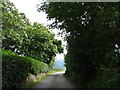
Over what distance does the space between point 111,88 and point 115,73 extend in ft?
4.12

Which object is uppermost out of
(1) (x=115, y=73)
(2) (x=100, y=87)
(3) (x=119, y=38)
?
(3) (x=119, y=38)

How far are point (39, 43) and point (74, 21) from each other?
16.4 metres

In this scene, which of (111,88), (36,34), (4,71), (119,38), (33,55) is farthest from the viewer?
(33,55)

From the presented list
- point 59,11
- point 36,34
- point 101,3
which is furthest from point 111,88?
point 36,34

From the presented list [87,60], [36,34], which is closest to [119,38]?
[87,60]

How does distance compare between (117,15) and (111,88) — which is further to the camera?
(117,15)

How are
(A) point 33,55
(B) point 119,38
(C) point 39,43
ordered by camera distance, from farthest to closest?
(A) point 33,55, (C) point 39,43, (B) point 119,38

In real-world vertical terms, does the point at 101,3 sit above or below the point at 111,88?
above

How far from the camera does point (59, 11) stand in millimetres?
10242

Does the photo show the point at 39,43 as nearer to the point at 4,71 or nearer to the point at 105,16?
the point at 4,71

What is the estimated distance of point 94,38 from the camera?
32.1 ft

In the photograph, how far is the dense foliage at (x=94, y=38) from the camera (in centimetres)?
837

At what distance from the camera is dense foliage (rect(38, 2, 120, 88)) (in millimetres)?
8370

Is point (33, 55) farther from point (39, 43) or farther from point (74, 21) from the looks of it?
point (74, 21)
